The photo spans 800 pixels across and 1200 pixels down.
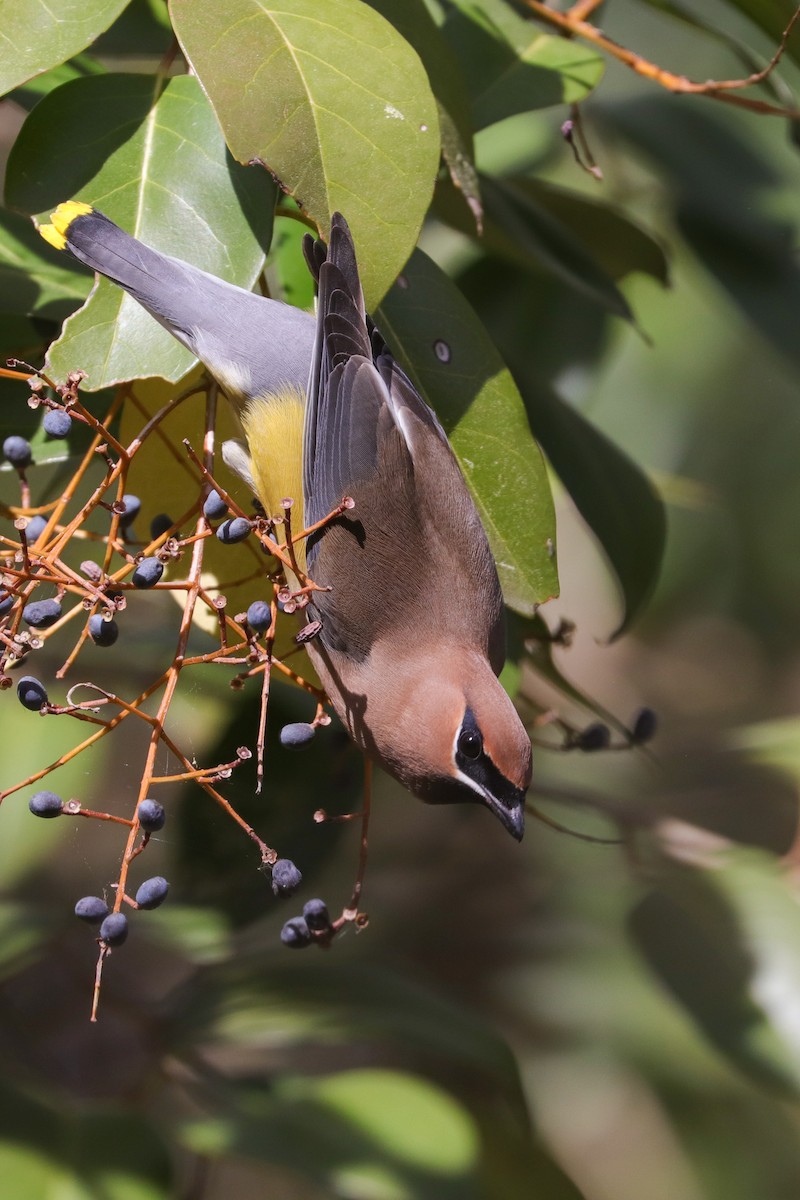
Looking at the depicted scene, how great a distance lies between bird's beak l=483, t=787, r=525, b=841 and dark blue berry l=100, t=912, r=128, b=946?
18.3 inches

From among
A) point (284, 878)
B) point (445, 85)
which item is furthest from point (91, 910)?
point (445, 85)

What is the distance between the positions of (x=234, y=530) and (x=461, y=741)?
40 cm

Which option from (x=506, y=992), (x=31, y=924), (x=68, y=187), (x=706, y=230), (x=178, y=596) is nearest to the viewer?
(x=68, y=187)

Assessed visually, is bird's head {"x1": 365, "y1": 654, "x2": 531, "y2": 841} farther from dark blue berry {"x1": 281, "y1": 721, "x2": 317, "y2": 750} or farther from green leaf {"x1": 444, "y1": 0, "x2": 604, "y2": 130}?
green leaf {"x1": 444, "y1": 0, "x2": 604, "y2": 130}

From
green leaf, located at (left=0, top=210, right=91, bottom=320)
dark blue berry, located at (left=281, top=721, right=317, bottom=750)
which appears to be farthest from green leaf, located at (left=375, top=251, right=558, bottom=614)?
green leaf, located at (left=0, top=210, right=91, bottom=320)

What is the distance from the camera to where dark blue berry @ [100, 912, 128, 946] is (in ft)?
3.79

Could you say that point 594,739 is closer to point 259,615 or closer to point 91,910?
point 259,615

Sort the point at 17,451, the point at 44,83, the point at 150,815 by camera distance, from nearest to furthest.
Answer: the point at 150,815
the point at 17,451
the point at 44,83

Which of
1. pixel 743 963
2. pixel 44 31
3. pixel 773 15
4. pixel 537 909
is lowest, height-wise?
pixel 537 909

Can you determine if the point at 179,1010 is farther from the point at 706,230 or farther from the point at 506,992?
the point at 706,230

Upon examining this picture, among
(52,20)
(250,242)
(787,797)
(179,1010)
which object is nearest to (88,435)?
(250,242)

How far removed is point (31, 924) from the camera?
1.95 m

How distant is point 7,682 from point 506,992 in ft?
6.77

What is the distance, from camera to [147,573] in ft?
3.93
